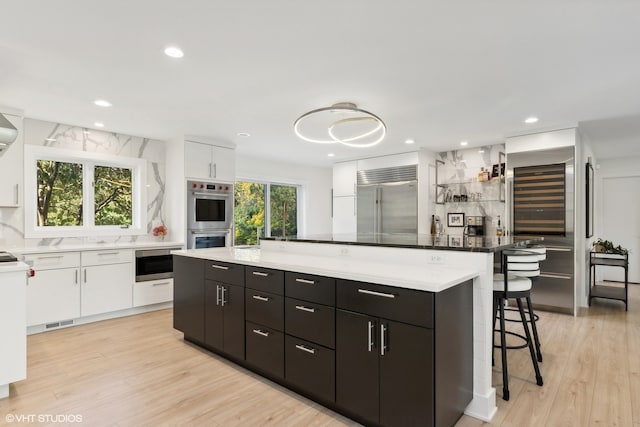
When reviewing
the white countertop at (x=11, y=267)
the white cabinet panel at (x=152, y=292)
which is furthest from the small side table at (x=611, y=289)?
the white countertop at (x=11, y=267)

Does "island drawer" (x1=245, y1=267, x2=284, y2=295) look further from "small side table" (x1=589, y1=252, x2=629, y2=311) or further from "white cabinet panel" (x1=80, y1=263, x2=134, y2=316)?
"small side table" (x1=589, y1=252, x2=629, y2=311)

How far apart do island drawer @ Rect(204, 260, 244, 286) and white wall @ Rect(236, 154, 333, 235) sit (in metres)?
3.48

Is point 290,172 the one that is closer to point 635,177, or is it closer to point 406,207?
point 406,207

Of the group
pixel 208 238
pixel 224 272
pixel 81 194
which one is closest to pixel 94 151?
pixel 81 194

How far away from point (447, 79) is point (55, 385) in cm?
384

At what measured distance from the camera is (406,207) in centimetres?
577

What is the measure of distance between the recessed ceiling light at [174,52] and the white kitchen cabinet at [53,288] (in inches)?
107

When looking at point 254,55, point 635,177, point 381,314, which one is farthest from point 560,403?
point 635,177

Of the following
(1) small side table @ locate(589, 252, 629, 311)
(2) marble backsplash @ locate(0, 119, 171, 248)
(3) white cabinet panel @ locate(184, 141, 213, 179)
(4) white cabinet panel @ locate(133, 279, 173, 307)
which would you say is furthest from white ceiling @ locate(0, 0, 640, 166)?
(4) white cabinet panel @ locate(133, 279, 173, 307)

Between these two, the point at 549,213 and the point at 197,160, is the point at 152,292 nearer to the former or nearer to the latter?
the point at 197,160

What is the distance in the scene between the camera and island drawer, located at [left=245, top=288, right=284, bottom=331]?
94.3 inches

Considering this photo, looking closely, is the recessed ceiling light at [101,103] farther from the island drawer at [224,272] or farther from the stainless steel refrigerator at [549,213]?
the stainless steel refrigerator at [549,213]

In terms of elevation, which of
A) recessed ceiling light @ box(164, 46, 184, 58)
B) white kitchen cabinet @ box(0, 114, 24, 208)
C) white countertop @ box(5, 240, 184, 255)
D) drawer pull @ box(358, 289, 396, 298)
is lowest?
drawer pull @ box(358, 289, 396, 298)

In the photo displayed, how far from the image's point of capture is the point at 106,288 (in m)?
4.11
